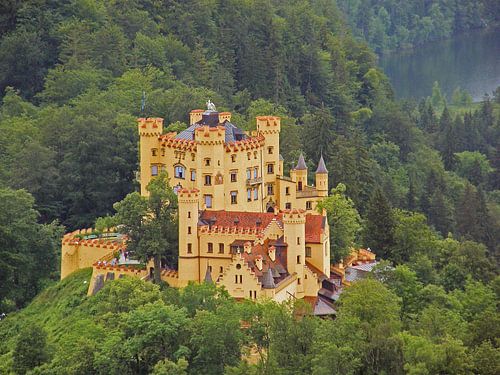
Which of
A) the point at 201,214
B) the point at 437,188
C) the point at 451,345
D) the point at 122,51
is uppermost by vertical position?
the point at 122,51

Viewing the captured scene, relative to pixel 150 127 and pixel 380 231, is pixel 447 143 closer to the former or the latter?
pixel 380 231

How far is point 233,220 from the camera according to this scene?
84000 millimetres

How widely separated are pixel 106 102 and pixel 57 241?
25943 millimetres

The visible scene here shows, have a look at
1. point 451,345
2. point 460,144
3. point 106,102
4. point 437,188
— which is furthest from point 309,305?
point 460,144

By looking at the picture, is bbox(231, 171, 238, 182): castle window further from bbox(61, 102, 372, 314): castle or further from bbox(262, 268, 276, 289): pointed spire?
bbox(262, 268, 276, 289): pointed spire

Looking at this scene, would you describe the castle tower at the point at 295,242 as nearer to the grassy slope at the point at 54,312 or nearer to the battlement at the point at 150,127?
the grassy slope at the point at 54,312

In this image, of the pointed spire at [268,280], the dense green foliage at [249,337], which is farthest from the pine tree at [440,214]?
the pointed spire at [268,280]

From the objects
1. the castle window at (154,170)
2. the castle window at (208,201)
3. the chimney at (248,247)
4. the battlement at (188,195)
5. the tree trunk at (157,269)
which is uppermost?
the castle window at (154,170)

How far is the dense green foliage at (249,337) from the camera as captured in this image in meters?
73.6

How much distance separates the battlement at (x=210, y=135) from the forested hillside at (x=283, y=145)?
294 inches

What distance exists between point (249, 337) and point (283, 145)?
124 feet

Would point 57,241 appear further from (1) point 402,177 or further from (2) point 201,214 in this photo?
(1) point 402,177

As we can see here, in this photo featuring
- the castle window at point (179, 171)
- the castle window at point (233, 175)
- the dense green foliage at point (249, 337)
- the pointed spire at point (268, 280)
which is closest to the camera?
the dense green foliage at point (249, 337)

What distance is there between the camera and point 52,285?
94.1 metres
